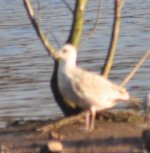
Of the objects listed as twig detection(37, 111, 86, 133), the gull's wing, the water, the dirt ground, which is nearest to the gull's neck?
the gull's wing

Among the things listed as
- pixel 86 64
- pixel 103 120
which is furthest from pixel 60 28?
pixel 103 120

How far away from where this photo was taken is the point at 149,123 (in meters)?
12.0

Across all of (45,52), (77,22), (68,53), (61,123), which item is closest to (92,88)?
(68,53)

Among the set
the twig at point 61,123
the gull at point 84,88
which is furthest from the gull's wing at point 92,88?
the twig at point 61,123

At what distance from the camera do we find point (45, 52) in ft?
61.7

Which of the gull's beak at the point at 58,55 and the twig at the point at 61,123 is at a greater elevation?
the gull's beak at the point at 58,55

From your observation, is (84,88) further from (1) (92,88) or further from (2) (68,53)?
(2) (68,53)

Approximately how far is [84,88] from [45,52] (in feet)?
25.1

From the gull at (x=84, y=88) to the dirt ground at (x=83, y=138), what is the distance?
0.33 meters

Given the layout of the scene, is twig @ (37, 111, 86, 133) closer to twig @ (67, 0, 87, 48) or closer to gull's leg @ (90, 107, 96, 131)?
gull's leg @ (90, 107, 96, 131)

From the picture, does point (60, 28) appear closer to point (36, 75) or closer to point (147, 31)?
point (147, 31)

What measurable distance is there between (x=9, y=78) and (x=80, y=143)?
6259mm

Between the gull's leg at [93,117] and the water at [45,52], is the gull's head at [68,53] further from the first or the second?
the water at [45,52]

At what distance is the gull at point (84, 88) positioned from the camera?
11203 millimetres
